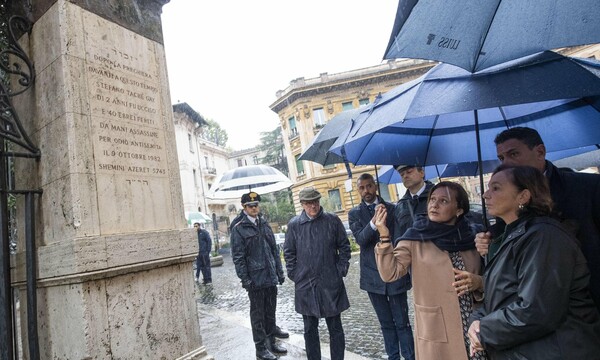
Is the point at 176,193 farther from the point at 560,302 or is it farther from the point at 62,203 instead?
the point at 560,302

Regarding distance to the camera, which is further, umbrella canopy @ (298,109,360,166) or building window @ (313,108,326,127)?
building window @ (313,108,326,127)

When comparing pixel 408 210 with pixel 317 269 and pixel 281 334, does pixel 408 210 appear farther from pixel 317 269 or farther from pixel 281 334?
pixel 281 334

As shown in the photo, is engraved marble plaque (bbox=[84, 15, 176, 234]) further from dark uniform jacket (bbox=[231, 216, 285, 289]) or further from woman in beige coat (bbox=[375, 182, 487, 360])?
woman in beige coat (bbox=[375, 182, 487, 360])

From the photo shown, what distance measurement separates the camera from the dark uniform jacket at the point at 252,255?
4703mm

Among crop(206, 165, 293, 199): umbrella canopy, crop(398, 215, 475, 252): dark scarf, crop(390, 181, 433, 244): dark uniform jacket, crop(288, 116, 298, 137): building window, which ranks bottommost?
crop(398, 215, 475, 252): dark scarf

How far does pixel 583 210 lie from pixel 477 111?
1428 mm

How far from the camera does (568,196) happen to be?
78.3 inches

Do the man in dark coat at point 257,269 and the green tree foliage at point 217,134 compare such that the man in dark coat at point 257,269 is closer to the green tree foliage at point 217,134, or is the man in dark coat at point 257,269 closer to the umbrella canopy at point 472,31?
the umbrella canopy at point 472,31

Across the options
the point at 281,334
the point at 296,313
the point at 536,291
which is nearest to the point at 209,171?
the point at 296,313

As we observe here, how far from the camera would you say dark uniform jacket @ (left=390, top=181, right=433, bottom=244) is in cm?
337

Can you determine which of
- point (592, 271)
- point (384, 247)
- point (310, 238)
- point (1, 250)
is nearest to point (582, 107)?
point (592, 271)

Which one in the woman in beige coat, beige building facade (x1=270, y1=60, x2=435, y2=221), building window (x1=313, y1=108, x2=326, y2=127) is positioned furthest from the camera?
building window (x1=313, y1=108, x2=326, y2=127)

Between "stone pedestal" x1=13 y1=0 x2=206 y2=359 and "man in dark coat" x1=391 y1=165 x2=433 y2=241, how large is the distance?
1.94 meters

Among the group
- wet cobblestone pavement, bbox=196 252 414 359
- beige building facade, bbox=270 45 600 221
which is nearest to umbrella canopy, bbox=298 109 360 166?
wet cobblestone pavement, bbox=196 252 414 359
